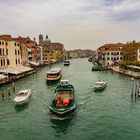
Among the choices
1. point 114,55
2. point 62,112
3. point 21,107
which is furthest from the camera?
point 114,55

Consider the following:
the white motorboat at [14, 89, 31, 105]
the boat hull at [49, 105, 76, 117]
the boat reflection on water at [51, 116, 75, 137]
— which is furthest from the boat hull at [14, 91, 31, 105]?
the boat reflection on water at [51, 116, 75, 137]

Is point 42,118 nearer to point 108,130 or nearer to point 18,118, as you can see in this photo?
point 18,118

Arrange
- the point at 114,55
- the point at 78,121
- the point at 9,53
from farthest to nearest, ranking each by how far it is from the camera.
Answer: the point at 114,55
the point at 9,53
the point at 78,121

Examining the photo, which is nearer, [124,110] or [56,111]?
[56,111]

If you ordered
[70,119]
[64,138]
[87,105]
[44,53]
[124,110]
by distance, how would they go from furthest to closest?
1. [44,53]
2. [87,105]
3. [124,110]
4. [70,119]
5. [64,138]

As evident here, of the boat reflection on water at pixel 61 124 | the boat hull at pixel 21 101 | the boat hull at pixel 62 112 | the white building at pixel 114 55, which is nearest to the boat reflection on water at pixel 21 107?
the boat hull at pixel 21 101

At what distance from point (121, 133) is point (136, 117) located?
5725 mm

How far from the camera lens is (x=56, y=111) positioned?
29719 mm

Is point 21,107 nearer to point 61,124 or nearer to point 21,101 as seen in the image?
point 21,101

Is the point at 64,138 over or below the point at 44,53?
below

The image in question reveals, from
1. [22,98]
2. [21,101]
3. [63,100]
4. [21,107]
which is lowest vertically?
[21,107]

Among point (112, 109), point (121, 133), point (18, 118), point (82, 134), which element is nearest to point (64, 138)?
point (82, 134)

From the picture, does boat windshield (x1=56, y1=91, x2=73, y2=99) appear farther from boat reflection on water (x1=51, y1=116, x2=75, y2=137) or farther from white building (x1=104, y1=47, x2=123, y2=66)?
white building (x1=104, y1=47, x2=123, y2=66)

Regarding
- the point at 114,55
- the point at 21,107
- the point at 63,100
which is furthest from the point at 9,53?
the point at 114,55
